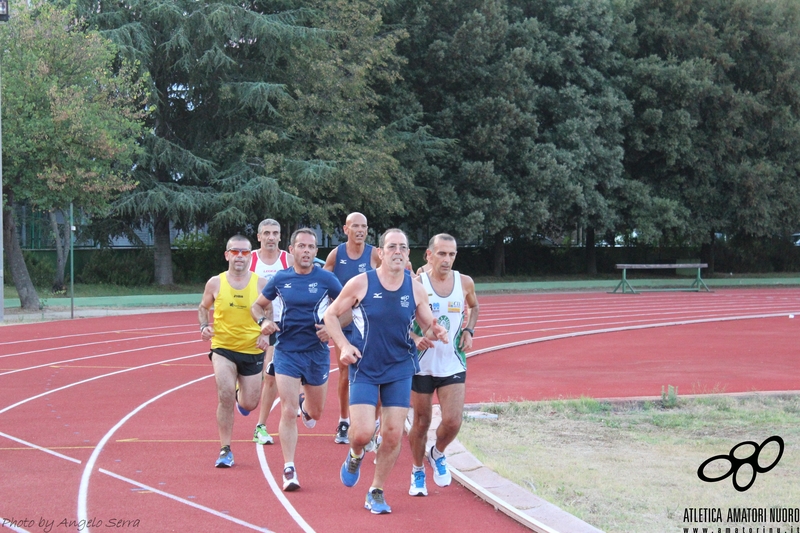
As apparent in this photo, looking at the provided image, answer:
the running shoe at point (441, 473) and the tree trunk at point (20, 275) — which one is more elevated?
the tree trunk at point (20, 275)

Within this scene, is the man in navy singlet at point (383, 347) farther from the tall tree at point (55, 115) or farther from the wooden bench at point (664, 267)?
the wooden bench at point (664, 267)

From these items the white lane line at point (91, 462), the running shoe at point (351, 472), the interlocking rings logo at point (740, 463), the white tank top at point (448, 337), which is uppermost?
the white tank top at point (448, 337)

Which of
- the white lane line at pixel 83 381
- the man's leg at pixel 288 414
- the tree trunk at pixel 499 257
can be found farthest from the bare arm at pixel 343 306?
the tree trunk at pixel 499 257

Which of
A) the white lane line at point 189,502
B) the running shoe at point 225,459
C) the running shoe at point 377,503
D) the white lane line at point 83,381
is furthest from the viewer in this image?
the white lane line at point 83,381

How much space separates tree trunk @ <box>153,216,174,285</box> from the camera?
3241 centimetres

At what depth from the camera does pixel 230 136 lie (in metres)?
31.4

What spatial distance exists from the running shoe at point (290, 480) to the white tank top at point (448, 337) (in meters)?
1.18

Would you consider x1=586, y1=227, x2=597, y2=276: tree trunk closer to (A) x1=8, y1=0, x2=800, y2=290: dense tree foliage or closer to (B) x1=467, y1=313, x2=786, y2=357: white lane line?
(A) x1=8, y1=0, x2=800, y2=290: dense tree foliage

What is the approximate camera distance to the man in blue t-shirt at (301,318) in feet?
23.7

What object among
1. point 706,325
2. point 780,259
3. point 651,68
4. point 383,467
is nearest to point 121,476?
point 383,467

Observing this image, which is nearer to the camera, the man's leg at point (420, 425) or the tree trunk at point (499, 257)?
the man's leg at point (420, 425)

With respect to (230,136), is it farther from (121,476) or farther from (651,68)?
(121,476)

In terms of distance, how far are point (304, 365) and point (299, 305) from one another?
476mm

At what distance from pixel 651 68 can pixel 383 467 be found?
35.4 metres
